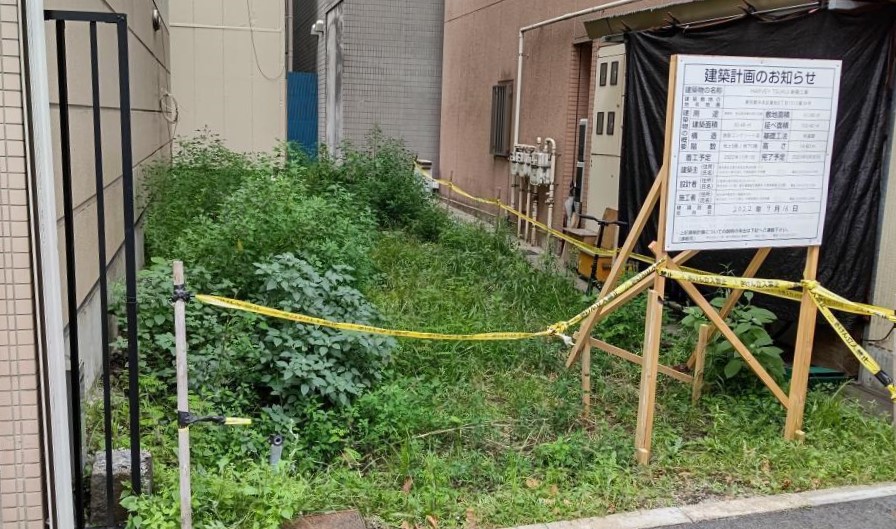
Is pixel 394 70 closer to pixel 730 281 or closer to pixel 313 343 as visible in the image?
pixel 313 343

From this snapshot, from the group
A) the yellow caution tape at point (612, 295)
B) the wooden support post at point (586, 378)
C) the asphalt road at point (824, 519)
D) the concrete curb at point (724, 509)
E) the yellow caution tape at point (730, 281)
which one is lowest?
the asphalt road at point (824, 519)

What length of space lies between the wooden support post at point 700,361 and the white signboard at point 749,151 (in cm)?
86

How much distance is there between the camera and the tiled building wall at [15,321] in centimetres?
296

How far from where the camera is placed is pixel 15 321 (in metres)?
3.05

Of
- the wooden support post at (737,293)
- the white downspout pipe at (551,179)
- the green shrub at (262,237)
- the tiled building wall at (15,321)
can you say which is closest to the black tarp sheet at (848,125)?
the wooden support post at (737,293)

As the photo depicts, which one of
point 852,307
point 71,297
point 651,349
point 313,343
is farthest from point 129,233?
point 852,307

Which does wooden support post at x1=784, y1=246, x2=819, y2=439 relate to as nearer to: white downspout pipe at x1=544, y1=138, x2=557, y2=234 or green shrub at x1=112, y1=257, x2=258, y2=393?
green shrub at x1=112, y1=257, x2=258, y2=393

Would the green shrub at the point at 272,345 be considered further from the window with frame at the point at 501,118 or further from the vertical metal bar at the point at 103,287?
the window with frame at the point at 501,118

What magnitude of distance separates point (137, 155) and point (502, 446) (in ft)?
15.2

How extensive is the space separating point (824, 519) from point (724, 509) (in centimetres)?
50

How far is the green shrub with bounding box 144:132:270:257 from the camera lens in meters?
7.50

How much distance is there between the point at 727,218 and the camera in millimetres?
4887

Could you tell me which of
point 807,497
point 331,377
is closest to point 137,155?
point 331,377

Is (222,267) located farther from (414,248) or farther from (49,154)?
(414,248)
